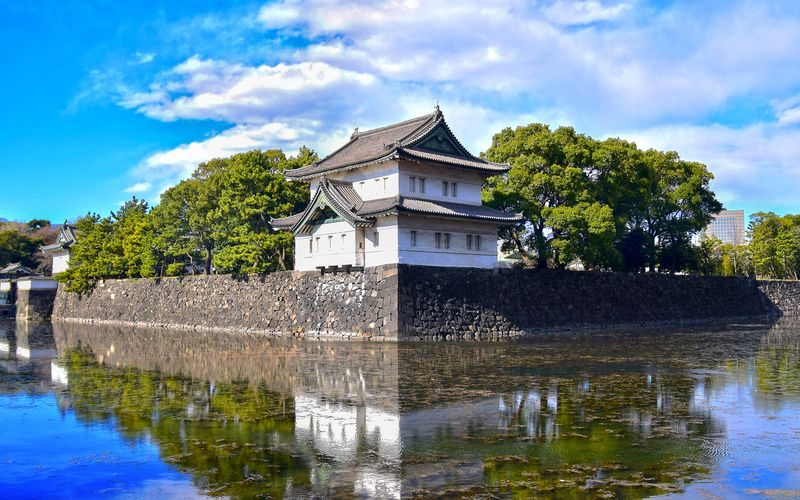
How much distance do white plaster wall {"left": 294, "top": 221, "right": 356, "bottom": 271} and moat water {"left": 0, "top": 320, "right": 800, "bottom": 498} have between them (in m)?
9.64

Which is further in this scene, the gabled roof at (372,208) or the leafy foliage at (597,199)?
the leafy foliage at (597,199)

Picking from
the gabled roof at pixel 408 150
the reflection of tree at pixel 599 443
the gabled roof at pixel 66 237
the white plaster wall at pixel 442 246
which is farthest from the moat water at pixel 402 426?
the gabled roof at pixel 66 237

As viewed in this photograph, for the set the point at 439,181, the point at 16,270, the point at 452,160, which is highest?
the point at 452,160

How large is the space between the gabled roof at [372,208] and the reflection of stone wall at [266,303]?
2.51m

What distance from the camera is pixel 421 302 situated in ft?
99.6

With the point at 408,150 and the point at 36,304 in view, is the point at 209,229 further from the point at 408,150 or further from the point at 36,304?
the point at 36,304

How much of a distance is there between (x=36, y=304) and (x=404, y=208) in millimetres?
41778

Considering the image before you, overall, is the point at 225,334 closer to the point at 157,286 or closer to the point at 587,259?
the point at 157,286

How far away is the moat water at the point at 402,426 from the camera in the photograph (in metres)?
8.92

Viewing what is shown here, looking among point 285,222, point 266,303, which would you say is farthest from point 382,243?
point 266,303

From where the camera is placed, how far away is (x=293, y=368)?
2066 cm

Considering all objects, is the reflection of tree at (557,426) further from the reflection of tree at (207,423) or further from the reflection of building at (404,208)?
the reflection of building at (404,208)

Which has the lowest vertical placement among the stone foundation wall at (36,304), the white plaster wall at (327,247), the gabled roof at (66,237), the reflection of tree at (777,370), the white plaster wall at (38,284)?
the reflection of tree at (777,370)

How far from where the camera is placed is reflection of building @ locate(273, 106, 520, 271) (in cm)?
3158
